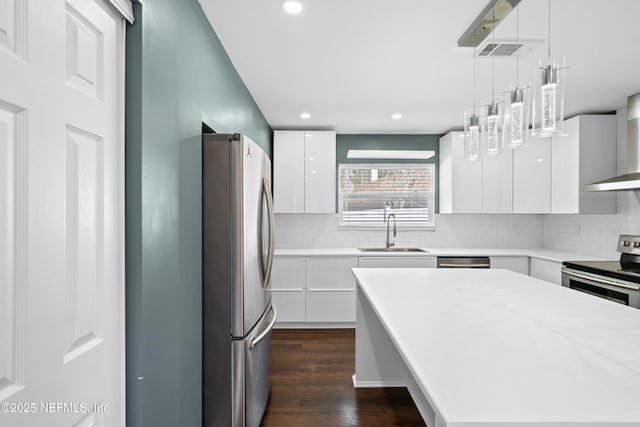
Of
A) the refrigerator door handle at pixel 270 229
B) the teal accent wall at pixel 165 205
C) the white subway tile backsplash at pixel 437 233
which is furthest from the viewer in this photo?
the white subway tile backsplash at pixel 437 233

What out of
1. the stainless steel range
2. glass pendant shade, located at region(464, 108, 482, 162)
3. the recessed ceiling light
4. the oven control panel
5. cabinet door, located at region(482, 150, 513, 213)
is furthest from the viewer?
cabinet door, located at region(482, 150, 513, 213)

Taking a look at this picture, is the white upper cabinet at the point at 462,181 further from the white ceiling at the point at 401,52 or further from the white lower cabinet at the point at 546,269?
the white lower cabinet at the point at 546,269

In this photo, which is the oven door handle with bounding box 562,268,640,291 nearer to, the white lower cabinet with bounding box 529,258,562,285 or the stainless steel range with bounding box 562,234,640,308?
the stainless steel range with bounding box 562,234,640,308

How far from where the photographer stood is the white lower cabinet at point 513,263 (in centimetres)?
439

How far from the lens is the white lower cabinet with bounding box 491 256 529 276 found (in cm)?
439

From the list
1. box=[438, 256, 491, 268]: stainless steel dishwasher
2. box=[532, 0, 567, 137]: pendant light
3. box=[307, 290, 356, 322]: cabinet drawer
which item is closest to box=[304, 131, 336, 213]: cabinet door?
box=[307, 290, 356, 322]: cabinet drawer

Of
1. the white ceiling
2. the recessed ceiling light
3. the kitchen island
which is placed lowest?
the kitchen island

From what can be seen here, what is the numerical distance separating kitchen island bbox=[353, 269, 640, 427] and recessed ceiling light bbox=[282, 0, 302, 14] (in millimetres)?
1570

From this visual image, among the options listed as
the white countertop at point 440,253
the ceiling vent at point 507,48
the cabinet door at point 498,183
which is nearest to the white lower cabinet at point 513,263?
the white countertop at point 440,253

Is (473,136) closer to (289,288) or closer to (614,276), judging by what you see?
(614,276)

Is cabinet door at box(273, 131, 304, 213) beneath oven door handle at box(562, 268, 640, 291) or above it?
above

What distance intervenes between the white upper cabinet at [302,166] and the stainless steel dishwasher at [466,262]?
1.44 m

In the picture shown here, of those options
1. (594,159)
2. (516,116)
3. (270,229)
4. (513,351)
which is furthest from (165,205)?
(594,159)

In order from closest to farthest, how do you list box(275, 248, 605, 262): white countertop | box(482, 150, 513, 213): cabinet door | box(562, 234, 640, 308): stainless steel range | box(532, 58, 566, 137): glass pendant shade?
box(532, 58, 566, 137): glass pendant shade → box(562, 234, 640, 308): stainless steel range → box(275, 248, 605, 262): white countertop → box(482, 150, 513, 213): cabinet door
